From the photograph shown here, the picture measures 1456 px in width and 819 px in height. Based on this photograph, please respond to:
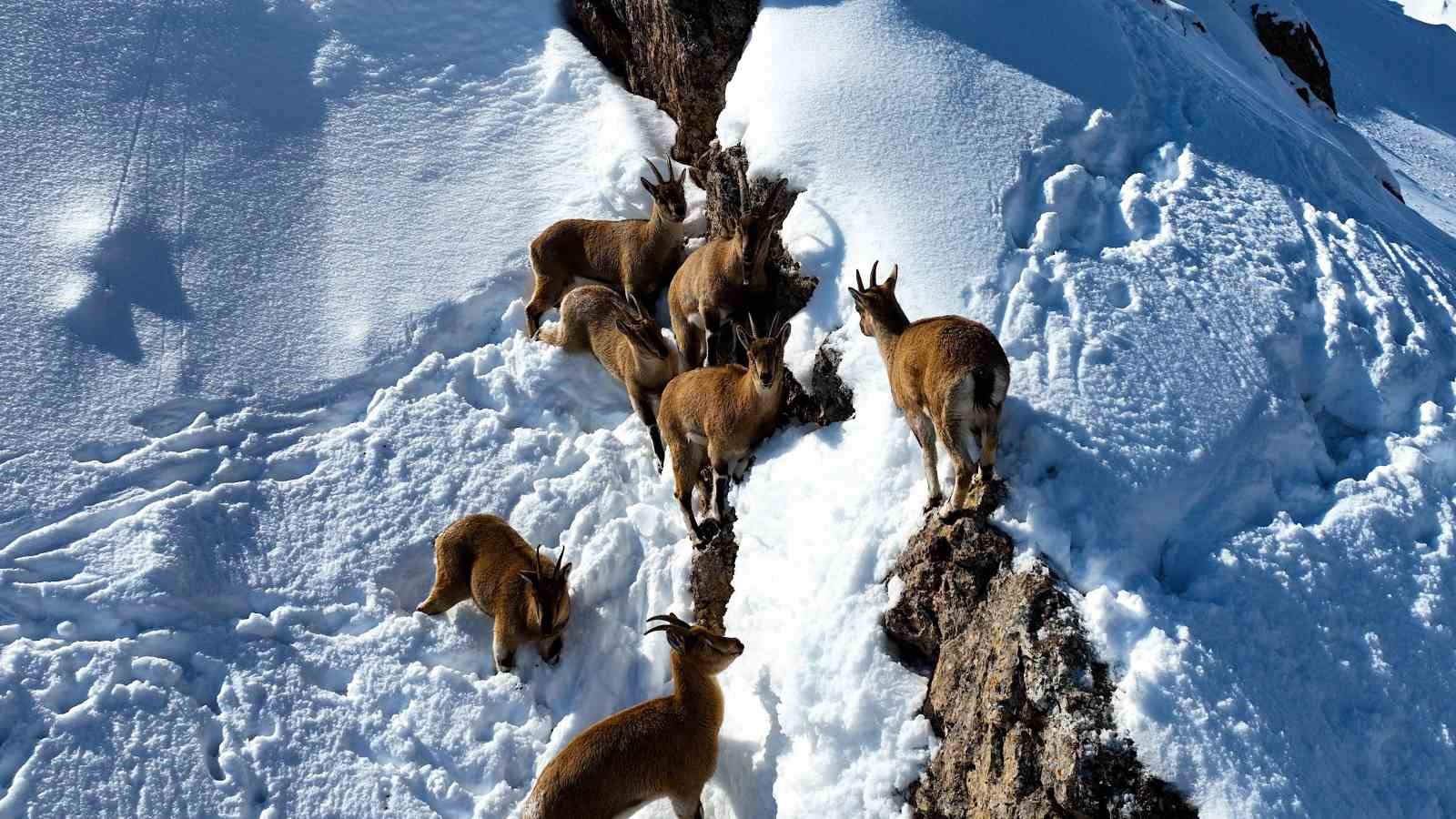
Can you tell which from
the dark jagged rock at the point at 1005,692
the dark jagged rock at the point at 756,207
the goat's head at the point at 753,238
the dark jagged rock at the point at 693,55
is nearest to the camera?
the dark jagged rock at the point at 1005,692

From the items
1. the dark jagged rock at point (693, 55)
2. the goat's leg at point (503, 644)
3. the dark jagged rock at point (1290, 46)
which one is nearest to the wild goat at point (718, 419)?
the goat's leg at point (503, 644)

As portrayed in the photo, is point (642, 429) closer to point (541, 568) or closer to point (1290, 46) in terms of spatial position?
point (541, 568)

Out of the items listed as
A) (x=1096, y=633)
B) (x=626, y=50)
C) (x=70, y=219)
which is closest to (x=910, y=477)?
(x=1096, y=633)

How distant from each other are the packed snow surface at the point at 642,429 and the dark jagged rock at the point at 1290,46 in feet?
14.8

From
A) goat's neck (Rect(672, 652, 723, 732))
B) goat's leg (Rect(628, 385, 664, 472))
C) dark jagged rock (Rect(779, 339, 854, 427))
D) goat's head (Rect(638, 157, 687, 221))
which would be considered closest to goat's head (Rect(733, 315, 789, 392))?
dark jagged rock (Rect(779, 339, 854, 427))

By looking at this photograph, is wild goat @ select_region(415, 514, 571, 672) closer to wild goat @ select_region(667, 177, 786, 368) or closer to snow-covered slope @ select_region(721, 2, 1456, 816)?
snow-covered slope @ select_region(721, 2, 1456, 816)

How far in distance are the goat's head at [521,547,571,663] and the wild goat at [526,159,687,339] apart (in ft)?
8.09

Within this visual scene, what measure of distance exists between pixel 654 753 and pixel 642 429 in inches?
105

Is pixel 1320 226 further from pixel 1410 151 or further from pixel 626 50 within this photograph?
pixel 1410 151

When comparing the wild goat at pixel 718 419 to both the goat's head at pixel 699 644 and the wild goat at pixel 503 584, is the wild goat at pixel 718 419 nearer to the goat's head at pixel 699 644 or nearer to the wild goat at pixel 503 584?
the wild goat at pixel 503 584

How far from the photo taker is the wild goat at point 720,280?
7.44m

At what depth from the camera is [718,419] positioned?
22.2ft

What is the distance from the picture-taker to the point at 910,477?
239 inches

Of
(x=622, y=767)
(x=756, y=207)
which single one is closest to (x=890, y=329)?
(x=756, y=207)
